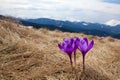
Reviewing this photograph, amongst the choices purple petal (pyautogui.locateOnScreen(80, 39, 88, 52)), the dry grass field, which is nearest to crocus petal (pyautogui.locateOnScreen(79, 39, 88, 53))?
purple petal (pyautogui.locateOnScreen(80, 39, 88, 52))

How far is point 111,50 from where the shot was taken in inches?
370

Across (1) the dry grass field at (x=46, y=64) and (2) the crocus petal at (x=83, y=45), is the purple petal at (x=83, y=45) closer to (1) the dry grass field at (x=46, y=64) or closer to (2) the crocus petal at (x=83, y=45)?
(2) the crocus petal at (x=83, y=45)

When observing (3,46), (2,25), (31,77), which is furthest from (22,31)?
(31,77)

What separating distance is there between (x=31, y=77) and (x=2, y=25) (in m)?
5.09

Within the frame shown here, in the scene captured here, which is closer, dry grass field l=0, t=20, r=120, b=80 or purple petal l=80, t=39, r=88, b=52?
purple petal l=80, t=39, r=88, b=52

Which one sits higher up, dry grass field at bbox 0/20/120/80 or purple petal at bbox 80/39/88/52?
purple petal at bbox 80/39/88/52


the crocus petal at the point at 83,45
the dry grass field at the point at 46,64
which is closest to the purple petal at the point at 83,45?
the crocus petal at the point at 83,45

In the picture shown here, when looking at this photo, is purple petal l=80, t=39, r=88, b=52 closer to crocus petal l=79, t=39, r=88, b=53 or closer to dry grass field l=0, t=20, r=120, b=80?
crocus petal l=79, t=39, r=88, b=53

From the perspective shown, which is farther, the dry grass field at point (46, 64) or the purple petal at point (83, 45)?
the dry grass field at point (46, 64)

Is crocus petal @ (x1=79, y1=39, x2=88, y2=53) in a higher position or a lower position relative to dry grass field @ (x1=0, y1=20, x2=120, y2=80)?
higher

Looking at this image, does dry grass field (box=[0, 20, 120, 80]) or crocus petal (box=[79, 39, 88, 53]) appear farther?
dry grass field (box=[0, 20, 120, 80])

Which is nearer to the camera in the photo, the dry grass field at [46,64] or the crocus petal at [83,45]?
the crocus petal at [83,45]

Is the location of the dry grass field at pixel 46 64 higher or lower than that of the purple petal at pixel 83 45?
lower

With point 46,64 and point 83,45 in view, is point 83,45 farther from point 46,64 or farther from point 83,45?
point 46,64
